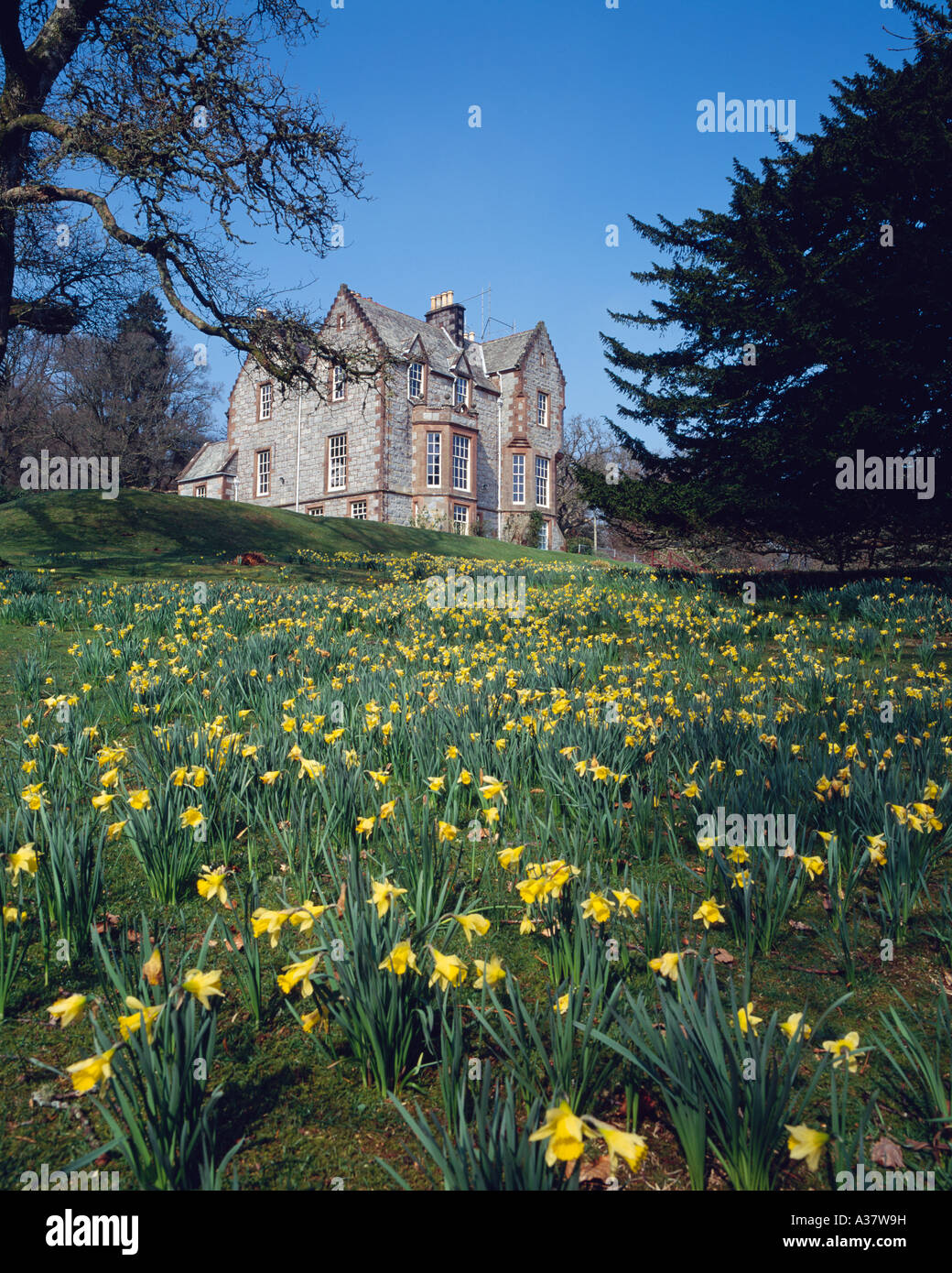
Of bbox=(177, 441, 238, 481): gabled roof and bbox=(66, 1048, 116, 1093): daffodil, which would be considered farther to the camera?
bbox=(177, 441, 238, 481): gabled roof


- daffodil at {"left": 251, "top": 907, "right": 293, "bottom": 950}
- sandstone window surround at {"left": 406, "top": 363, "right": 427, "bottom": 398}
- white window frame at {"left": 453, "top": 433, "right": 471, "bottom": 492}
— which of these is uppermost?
sandstone window surround at {"left": 406, "top": 363, "right": 427, "bottom": 398}

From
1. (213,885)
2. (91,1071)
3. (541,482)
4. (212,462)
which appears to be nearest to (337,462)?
(541,482)

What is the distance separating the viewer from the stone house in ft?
104

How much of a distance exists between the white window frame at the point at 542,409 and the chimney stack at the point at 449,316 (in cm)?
495

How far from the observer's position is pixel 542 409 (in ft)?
124

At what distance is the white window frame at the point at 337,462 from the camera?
32812 mm

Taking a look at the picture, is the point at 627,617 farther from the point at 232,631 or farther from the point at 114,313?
the point at 114,313

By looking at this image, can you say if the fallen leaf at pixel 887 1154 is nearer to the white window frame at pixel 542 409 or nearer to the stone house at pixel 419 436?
the stone house at pixel 419 436

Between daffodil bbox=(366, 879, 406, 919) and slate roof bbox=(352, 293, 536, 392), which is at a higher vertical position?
slate roof bbox=(352, 293, 536, 392)

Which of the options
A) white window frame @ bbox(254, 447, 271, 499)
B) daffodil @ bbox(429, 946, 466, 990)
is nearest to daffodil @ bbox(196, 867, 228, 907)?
daffodil @ bbox(429, 946, 466, 990)

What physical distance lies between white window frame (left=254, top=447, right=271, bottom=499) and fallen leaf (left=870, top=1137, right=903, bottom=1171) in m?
37.8

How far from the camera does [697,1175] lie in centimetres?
151

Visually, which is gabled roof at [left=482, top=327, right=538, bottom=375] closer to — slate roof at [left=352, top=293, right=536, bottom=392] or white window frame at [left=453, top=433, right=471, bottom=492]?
slate roof at [left=352, top=293, right=536, bottom=392]

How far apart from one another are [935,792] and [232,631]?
5.89m
